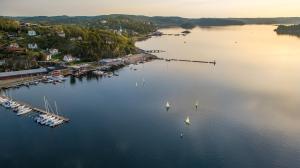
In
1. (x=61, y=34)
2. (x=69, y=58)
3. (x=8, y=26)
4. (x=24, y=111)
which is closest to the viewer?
(x=24, y=111)

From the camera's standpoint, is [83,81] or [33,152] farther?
[83,81]

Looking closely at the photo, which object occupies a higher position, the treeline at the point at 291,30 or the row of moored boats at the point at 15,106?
the treeline at the point at 291,30

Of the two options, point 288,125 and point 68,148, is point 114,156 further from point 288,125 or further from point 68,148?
point 288,125

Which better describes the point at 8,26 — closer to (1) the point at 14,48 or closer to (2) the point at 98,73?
(1) the point at 14,48

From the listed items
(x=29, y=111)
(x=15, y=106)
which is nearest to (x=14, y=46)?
(x=15, y=106)

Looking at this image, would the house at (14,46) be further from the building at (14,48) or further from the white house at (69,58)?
the white house at (69,58)

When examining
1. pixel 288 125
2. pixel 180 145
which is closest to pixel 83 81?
pixel 180 145

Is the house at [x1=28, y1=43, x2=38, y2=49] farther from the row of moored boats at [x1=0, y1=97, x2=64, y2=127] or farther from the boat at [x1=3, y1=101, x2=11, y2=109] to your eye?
the boat at [x1=3, y1=101, x2=11, y2=109]

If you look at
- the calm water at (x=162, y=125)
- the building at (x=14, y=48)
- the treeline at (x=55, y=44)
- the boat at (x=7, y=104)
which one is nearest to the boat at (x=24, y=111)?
the calm water at (x=162, y=125)
